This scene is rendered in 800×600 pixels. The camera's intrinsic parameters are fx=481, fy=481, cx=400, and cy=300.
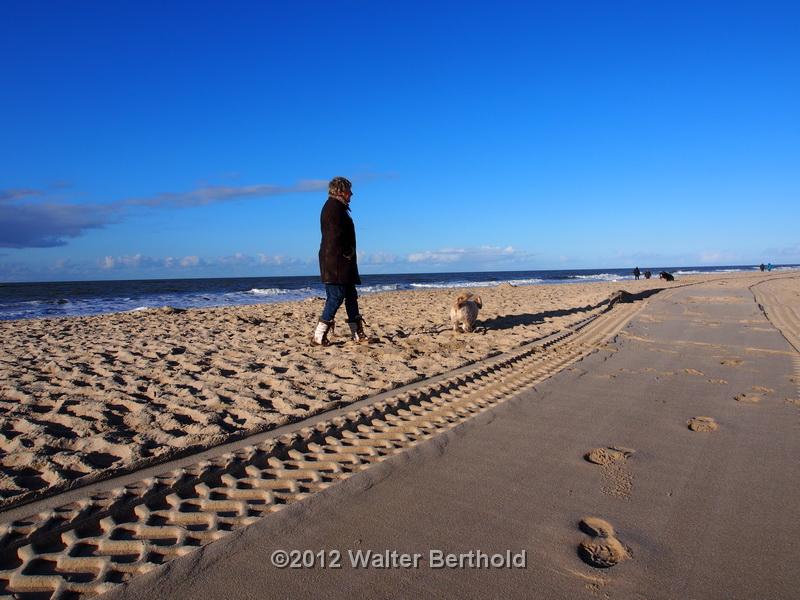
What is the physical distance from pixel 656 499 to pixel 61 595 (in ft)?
8.21

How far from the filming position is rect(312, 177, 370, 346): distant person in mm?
6129

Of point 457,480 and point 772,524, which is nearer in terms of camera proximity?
point 772,524

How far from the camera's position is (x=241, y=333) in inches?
305

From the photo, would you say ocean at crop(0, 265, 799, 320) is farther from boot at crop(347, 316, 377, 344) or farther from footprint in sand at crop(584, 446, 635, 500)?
footprint in sand at crop(584, 446, 635, 500)

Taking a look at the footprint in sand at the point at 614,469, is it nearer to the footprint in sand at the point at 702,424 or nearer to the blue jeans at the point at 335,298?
the footprint in sand at the point at 702,424

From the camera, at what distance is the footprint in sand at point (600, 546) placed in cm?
186

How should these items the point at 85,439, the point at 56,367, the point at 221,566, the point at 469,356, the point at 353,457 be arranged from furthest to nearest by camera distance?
the point at 469,356
the point at 56,367
the point at 85,439
the point at 353,457
the point at 221,566

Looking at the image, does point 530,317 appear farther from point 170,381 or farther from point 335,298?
point 170,381

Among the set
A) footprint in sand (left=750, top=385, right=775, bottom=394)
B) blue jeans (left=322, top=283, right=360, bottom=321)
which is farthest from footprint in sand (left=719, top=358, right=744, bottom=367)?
blue jeans (left=322, top=283, right=360, bottom=321)

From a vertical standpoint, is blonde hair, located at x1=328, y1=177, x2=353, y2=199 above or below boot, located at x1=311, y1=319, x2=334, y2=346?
above

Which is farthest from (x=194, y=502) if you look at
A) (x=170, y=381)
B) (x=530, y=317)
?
(x=530, y=317)

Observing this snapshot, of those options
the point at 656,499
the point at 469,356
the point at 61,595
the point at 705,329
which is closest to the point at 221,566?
the point at 61,595

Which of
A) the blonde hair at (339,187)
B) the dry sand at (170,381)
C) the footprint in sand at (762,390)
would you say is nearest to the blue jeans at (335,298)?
the dry sand at (170,381)

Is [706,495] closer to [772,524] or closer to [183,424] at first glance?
[772,524]
